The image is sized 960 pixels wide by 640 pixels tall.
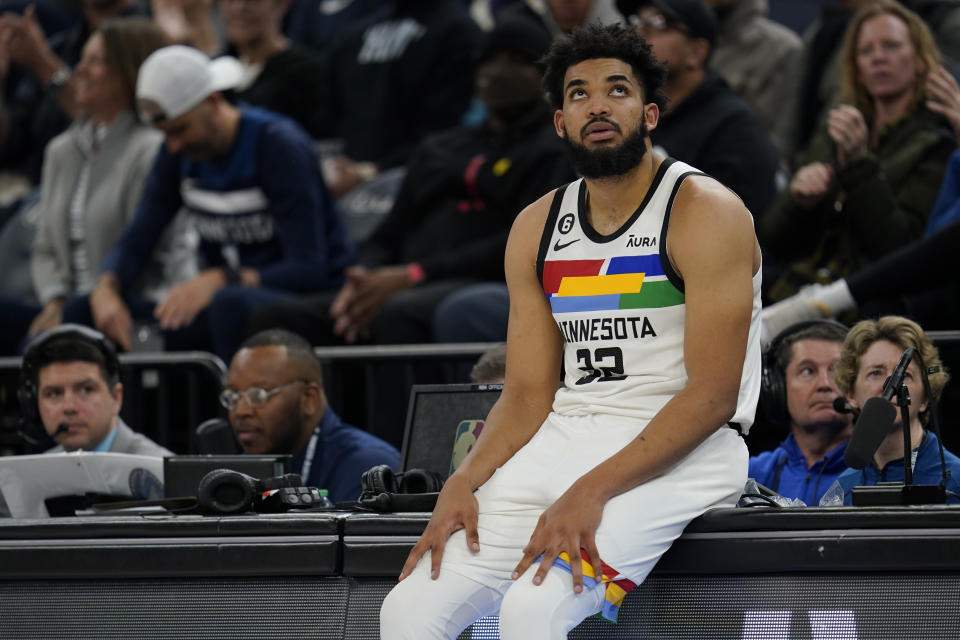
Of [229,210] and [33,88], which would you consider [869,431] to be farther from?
[33,88]

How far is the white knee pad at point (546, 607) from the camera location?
105 inches

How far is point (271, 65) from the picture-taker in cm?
772

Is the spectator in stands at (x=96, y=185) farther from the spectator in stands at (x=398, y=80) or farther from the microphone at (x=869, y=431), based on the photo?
the microphone at (x=869, y=431)

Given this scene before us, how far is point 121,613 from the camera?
10.2 ft

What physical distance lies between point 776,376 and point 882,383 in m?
0.51

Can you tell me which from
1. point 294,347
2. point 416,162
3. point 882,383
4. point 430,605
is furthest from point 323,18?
point 430,605

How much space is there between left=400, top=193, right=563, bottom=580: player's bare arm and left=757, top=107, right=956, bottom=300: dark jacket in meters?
2.30

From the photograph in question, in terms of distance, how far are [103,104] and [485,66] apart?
204 centimetres

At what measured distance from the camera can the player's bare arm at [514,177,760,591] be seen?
279 centimetres

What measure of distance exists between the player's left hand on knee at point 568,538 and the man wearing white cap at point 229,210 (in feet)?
11.4

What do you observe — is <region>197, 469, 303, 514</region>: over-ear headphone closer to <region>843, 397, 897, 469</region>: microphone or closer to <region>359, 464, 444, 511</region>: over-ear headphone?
<region>359, 464, 444, 511</region>: over-ear headphone

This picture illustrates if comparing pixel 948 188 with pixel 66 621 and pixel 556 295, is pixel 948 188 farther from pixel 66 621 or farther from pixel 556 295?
pixel 66 621

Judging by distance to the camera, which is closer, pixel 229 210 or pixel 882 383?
pixel 882 383

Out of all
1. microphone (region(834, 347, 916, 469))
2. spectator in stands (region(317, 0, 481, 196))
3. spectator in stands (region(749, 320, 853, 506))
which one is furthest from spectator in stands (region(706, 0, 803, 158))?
microphone (region(834, 347, 916, 469))
